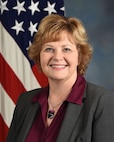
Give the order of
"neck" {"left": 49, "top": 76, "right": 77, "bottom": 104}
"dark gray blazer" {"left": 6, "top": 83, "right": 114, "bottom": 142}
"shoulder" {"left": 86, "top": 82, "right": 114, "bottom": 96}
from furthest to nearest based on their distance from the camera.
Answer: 1. "neck" {"left": 49, "top": 76, "right": 77, "bottom": 104}
2. "shoulder" {"left": 86, "top": 82, "right": 114, "bottom": 96}
3. "dark gray blazer" {"left": 6, "top": 83, "right": 114, "bottom": 142}

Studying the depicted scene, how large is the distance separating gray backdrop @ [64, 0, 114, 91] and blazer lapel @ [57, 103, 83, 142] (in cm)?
210

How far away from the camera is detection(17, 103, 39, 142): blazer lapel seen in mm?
1705

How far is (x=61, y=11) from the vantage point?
10.3ft

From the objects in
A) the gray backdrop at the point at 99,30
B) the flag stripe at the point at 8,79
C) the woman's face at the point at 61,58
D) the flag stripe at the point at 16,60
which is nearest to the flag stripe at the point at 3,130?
the flag stripe at the point at 8,79

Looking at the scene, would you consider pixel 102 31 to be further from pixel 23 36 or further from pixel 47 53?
pixel 47 53

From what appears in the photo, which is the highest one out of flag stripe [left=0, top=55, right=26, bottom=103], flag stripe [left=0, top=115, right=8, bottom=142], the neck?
the neck

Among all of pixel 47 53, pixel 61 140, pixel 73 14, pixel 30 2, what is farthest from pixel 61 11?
pixel 61 140

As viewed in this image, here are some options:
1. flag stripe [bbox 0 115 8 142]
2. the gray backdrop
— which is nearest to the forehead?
flag stripe [bbox 0 115 8 142]

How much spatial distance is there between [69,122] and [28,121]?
11.4 inches

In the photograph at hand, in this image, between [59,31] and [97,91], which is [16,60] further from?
[97,91]

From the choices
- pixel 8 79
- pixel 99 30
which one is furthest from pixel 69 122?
pixel 99 30

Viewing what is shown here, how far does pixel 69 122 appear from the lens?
1.54 metres

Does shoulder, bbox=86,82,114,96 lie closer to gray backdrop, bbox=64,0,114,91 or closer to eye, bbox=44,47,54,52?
eye, bbox=44,47,54,52

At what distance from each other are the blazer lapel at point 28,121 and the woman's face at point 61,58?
8.8 inches
